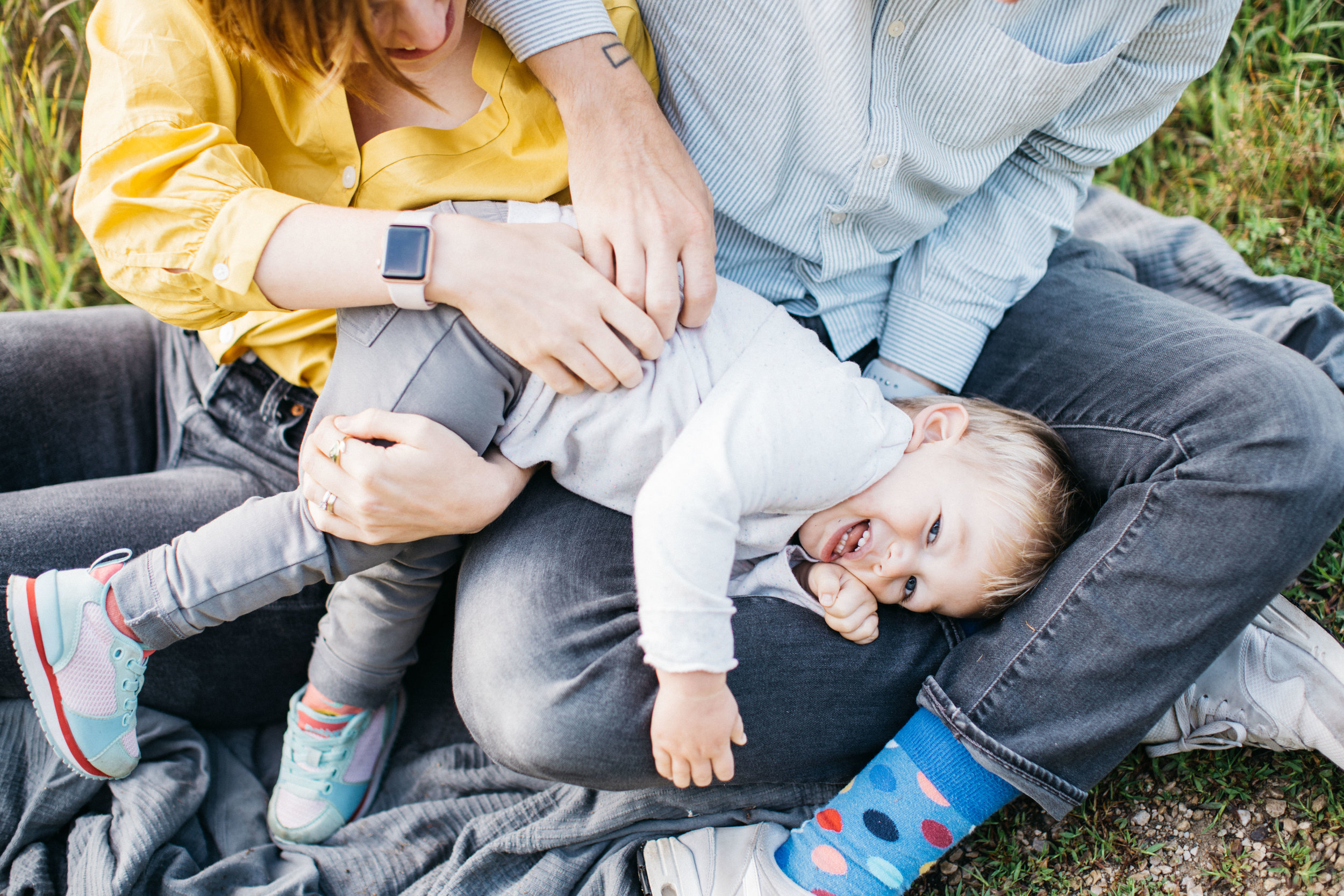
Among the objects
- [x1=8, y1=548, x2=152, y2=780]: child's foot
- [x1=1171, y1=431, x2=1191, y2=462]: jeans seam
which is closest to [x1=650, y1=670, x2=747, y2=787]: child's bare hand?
[x1=1171, y1=431, x2=1191, y2=462]: jeans seam

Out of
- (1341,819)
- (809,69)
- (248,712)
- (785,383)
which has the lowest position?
(248,712)

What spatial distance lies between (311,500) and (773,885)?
101 centimetres

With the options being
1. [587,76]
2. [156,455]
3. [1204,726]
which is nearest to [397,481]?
[587,76]

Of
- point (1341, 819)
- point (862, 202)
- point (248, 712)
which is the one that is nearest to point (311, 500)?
point (248, 712)

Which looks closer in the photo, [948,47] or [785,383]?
[785,383]

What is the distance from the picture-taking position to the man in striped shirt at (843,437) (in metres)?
1.41

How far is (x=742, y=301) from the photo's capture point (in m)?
1.58

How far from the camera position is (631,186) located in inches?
56.8

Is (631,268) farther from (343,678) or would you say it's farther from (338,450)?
(343,678)

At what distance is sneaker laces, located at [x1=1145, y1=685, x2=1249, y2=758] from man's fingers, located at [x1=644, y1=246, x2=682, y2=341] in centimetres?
114

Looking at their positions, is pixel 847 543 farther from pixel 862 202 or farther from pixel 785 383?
pixel 862 202

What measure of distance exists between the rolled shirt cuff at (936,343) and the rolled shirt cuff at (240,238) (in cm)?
118

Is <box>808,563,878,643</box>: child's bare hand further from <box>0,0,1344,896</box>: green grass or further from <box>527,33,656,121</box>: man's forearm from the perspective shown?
<box>527,33,656,121</box>: man's forearm

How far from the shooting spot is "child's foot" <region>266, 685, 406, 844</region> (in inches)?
72.3
